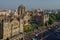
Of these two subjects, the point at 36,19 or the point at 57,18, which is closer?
the point at 36,19

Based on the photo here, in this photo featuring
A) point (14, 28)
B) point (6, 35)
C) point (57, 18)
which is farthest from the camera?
point (57, 18)

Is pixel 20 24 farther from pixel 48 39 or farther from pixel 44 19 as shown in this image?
pixel 44 19

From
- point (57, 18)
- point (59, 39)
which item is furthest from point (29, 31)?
point (57, 18)

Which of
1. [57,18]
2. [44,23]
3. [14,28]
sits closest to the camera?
[14,28]

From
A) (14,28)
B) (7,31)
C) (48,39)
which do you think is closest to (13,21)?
(14,28)

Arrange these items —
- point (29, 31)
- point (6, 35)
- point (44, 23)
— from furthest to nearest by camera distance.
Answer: point (44, 23), point (29, 31), point (6, 35)

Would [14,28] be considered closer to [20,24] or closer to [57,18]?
[20,24]

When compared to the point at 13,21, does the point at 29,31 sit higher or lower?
lower

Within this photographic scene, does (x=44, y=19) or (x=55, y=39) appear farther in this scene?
(x=44, y=19)

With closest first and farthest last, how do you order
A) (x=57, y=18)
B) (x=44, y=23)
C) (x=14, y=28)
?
(x=14, y=28), (x=44, y=23), (x=57, y=18)
